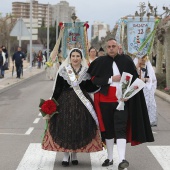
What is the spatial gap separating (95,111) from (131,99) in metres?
0.53

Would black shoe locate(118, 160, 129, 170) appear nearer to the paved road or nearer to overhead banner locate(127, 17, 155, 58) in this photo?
the paved road

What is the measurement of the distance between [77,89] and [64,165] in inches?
43.3

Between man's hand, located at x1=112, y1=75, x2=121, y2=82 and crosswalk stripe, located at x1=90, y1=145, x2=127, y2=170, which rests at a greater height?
man's hand, located at x1=112, y1=75, x2=121, y2=82

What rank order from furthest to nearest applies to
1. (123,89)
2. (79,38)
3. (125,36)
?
(125,36)
(79,38)
(123,89)

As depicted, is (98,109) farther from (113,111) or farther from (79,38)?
(79,38)

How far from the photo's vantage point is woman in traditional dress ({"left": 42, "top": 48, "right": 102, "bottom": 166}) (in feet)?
22.2

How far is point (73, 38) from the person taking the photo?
33.6ft

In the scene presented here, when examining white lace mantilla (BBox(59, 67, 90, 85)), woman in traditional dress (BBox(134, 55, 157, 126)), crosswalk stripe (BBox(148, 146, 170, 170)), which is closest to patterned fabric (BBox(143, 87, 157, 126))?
woman in traditional dress (BBox(134, 55, 157, 126))

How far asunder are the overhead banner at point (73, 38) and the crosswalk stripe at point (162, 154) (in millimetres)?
2574

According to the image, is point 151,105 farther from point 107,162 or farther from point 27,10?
point 27,10

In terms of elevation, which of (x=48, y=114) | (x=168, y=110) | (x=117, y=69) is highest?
(x=117, y=69)

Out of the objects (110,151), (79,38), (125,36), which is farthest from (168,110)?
(110,151)

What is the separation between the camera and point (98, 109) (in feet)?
22.5

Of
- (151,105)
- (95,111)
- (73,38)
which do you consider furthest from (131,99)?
(151,105)
